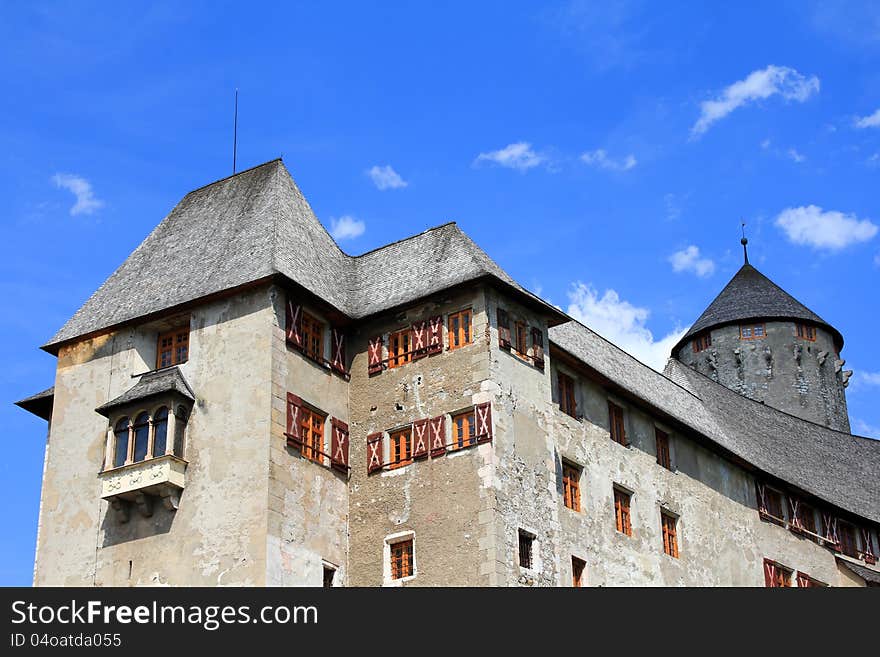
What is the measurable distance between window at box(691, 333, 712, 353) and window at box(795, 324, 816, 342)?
501 cm

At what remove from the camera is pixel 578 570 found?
161ft

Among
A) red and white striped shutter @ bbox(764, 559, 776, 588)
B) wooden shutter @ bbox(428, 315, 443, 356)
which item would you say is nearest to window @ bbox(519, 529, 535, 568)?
wooden shutter @ bbox(428, 315, 443, 356)

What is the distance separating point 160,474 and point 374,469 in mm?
6733

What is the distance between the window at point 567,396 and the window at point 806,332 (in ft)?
122

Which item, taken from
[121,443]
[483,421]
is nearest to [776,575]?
[483,421]

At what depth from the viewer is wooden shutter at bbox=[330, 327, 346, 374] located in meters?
48.9

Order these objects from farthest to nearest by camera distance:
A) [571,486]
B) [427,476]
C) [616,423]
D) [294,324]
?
[616,423]
[571,486]
[294,324]
[427,476]

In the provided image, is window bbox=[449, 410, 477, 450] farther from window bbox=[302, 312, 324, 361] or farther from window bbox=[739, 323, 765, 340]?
window bbox=[739, 323, 765, 340]

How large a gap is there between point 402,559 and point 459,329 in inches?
295

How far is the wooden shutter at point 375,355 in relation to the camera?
1925 inches

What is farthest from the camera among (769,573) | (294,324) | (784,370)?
(784,370)

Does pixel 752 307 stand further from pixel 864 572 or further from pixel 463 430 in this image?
pixel 463 430

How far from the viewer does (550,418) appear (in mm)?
48656
